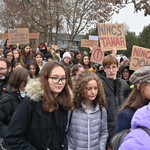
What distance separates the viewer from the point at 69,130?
242 centimetres

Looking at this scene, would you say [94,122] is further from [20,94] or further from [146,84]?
[20,94]

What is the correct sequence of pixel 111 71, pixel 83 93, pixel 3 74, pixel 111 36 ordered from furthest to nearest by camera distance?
pixel 111 36, pixel 3 74, pixel 111 71, pixel 83 93

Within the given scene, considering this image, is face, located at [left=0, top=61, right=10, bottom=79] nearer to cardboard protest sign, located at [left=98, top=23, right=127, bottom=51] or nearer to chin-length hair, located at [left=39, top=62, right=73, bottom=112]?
chin-length hair, located at [left=39, top=62, right=73, bottom=112]

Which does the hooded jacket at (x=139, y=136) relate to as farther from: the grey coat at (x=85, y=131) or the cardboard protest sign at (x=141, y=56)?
the cardboard protest sign at (x=141, y=56)

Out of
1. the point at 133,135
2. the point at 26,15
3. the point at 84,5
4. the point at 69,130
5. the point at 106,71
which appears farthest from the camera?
the point at 84,5

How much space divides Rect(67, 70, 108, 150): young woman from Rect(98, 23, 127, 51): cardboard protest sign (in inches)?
84.2

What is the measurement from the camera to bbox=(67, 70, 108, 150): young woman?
2.38m

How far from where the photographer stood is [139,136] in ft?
3.42

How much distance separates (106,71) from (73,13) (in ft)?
53.3

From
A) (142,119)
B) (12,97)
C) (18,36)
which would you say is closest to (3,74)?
(12,97)

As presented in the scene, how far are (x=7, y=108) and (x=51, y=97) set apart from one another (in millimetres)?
927

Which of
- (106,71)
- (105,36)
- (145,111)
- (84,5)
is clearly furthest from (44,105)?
(84,5)

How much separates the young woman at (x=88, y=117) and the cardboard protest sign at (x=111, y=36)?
7.02 feet

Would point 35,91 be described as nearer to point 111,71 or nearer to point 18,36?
point 111,71
